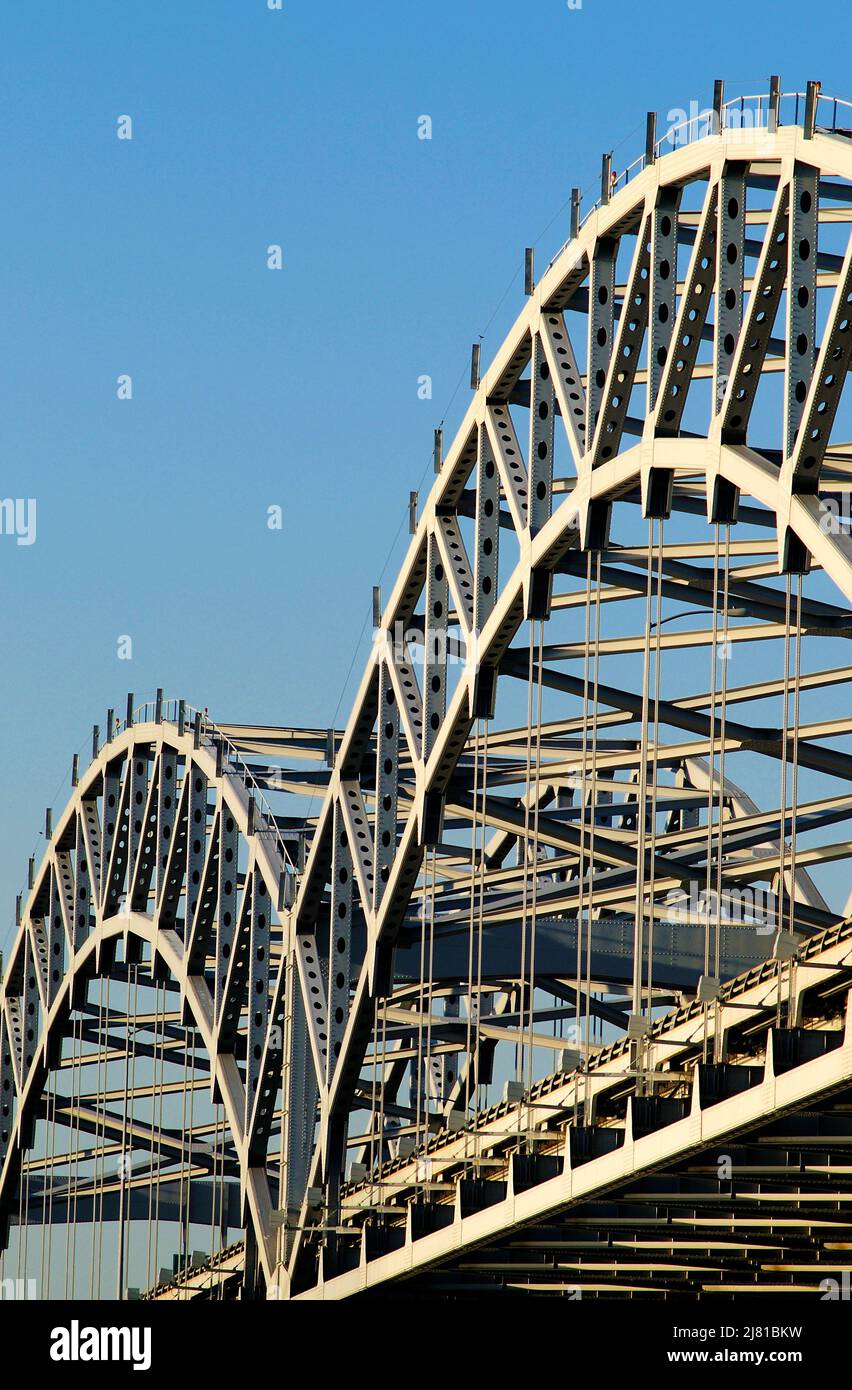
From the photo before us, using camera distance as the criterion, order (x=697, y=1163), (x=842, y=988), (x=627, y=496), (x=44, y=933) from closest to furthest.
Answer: (x=842, y=988) → (x=697, y=1163) → (x=627, y=496) → (x=44, y=933)

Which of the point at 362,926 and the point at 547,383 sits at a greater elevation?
the point at 547,383

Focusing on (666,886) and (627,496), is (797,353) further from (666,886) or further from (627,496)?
(666,886)

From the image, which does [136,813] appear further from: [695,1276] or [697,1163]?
[697,1163]

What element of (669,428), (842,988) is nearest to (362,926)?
(669,428)

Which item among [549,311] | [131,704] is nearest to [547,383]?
[549,311]

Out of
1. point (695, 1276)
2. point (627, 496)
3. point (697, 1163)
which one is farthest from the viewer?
point (695, 1276)

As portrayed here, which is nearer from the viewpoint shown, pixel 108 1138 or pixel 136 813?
pixel 136 813

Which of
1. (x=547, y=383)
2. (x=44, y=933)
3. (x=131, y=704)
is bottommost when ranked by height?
(x=44, y=933)

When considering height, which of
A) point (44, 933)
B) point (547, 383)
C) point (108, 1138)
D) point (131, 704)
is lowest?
point (108, 1138)

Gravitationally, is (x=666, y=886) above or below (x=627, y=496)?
below
